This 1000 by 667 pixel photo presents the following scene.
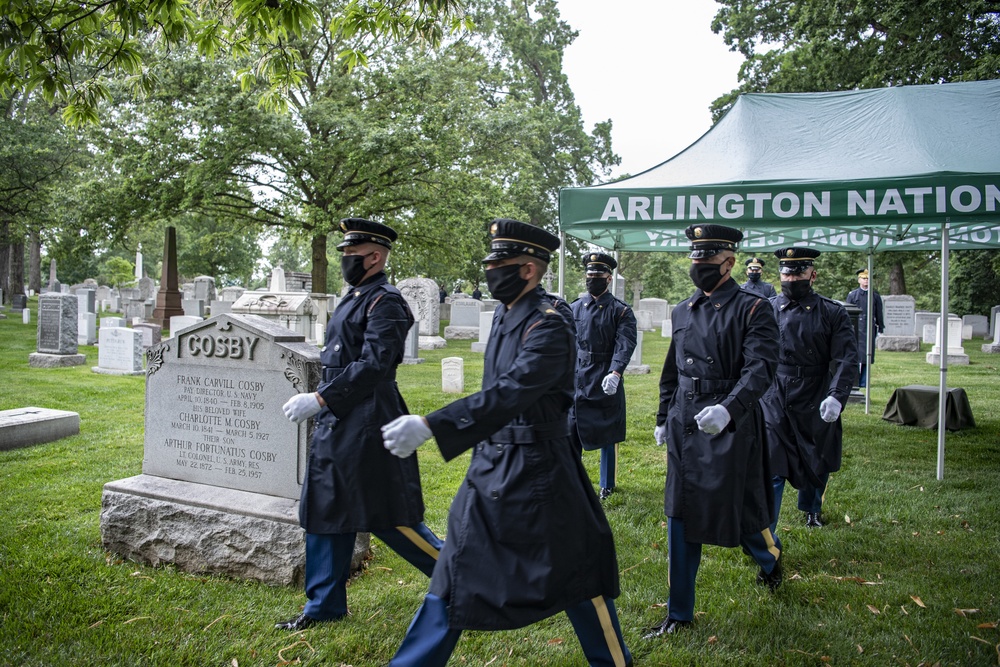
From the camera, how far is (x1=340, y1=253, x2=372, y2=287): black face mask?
396cm

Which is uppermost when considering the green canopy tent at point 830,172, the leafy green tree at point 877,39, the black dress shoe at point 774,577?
the leafy green tree at point 877,39

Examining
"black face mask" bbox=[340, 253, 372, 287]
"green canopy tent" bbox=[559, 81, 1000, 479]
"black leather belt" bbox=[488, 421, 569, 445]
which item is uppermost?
"green canopy tent" bbox=[559, 81, 1000, 479]

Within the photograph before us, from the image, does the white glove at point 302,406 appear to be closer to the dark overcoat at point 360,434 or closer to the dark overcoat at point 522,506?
Answer: the dark overcoat at point 360,434

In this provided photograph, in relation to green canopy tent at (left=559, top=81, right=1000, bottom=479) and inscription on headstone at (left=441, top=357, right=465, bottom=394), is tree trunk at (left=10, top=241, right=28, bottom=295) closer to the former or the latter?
inscription on headstone at (left=441, top=357, right=465, bottom=394)

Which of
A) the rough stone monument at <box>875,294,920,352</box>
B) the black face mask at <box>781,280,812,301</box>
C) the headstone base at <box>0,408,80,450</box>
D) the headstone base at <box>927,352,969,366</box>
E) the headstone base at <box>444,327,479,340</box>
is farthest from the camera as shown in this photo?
the headstone base at <box>444,327,479,340</box>

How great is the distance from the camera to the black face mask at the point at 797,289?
5625 millimetres

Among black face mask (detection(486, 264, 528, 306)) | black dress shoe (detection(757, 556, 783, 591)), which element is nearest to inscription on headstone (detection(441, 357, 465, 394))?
black dress shoe (detection(757, 556, 783, 591))

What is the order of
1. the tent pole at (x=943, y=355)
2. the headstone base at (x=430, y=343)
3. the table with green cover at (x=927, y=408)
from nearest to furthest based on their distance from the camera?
the tent pole at (x=943, y=355) → the table with green cover at (x=927, y=408) → the headstone base at (x=430, y=343)

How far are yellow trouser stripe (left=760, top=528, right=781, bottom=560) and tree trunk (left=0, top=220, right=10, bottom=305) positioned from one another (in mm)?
33296

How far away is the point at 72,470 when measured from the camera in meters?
6.82

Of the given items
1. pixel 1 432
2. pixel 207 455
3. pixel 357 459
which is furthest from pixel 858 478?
pixel 1 432

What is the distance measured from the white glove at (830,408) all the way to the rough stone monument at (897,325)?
1931cm

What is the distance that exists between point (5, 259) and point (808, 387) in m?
39.7

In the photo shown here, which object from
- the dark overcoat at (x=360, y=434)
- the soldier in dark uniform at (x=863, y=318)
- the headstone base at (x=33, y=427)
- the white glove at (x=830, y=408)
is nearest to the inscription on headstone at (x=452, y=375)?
the headstone base at (x=33, y=427)
